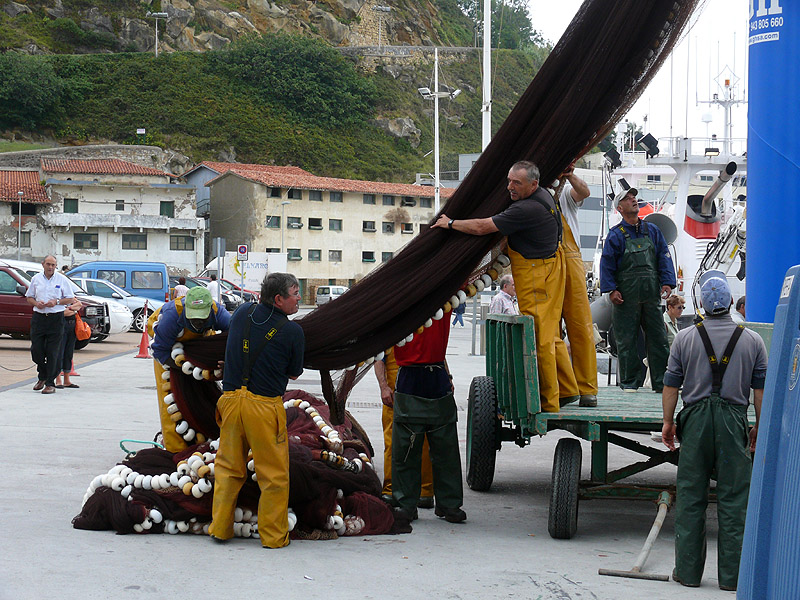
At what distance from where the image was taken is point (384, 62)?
10250cm

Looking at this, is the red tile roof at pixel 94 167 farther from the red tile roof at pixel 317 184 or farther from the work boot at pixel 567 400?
the work boot at pixel 567 400

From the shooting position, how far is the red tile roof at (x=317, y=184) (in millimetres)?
62875

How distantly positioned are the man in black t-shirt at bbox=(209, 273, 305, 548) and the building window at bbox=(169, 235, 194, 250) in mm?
55239

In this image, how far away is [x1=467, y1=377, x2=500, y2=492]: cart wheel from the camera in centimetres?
807

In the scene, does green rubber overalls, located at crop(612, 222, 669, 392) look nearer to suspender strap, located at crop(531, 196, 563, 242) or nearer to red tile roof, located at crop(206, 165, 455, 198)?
suspender strap, located at crop(531, 196, 563, 242)

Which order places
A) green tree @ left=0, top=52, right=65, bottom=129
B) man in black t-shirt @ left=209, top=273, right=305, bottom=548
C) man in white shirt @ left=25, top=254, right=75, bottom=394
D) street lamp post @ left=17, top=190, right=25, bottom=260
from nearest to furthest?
man in black t-shirt @ left=209, top=273, right=305, bottom=548, man in white shirt @ left=25, top=254, right=75, bottom=394, street lamp post @ left=17, top=190, right=25, bottom=260, green tree @ left=0, top=52, right=65, bottom=129

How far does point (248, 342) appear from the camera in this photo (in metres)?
6.12

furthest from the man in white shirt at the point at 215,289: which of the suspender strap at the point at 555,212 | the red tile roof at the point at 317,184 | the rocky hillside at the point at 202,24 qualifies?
the rocky hillside at the point at 202,24

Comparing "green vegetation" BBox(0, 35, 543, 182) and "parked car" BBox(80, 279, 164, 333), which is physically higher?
"green vegetation" BBox(0, 35, 543, 182)

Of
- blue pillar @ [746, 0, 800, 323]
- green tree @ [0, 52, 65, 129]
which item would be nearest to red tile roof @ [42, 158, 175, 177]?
green tree @ [0, 52, 65, 129]

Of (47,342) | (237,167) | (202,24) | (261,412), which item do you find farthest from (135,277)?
(202,24)

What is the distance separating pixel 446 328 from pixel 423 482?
1341mm

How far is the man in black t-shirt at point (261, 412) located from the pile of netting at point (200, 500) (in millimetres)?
224

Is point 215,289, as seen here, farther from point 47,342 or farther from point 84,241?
point 84,241
